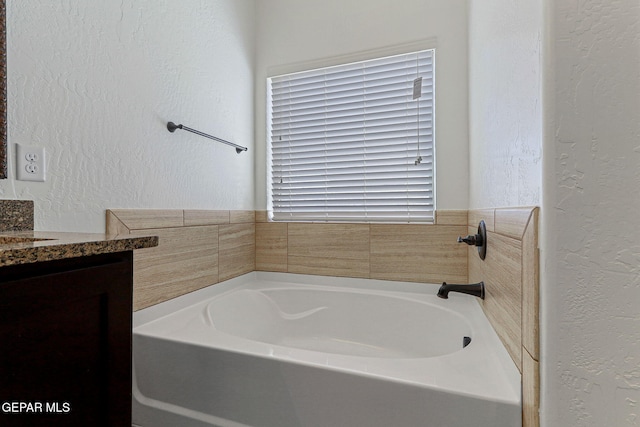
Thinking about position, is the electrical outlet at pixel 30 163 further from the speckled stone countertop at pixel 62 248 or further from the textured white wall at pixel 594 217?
the textured white wall at pixel 594 217

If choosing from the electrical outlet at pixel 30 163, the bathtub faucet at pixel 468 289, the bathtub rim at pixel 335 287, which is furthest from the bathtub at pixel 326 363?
the electrical outlet at pixel 30 163

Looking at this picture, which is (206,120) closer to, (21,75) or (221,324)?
(21,75)

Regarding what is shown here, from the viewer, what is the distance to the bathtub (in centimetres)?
87

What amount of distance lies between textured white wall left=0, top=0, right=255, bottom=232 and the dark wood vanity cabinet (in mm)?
583

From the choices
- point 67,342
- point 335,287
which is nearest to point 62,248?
point 67,342

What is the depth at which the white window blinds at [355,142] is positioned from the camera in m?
1.88

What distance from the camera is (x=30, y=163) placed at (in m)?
0.98

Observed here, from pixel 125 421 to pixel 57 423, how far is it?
17 centimetres

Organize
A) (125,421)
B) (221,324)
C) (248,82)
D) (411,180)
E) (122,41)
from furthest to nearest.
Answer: (248,82) → (411,180) → (221,324) → (122,41) → (125,421)

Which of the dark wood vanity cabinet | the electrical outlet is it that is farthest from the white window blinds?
the dark wood vanity cabinet

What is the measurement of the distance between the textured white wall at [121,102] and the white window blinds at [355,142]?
0.35 m

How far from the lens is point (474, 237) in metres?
1.34

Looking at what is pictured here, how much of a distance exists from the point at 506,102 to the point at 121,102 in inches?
57.1

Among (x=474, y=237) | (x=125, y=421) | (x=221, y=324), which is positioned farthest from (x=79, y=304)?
(x=474, y=237)
